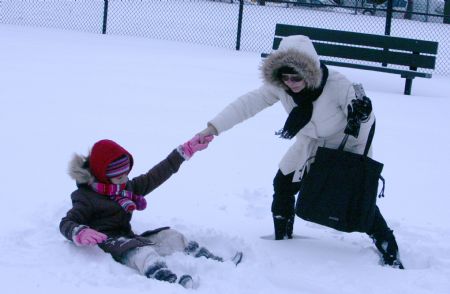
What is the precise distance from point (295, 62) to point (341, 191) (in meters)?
0.72

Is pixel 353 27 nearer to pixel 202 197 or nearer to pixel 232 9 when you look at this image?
pixel 232 9

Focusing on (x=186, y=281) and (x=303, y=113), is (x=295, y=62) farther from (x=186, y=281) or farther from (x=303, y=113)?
(x=186, y=281)

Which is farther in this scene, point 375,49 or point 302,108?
point 375,49

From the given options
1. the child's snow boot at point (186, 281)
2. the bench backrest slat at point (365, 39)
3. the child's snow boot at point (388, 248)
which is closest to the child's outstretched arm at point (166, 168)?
the child's snow boot at point (186, 281)

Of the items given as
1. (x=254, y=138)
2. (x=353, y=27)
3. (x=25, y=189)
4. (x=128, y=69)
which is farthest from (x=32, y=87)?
(x=353, y=27)

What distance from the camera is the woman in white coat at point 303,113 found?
3549 millimetres

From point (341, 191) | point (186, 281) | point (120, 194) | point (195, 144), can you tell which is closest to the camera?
point (186, 281)

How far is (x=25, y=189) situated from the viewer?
14.7 feet

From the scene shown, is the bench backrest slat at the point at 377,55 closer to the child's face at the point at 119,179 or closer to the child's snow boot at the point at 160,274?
the child's face at the point at 119,179

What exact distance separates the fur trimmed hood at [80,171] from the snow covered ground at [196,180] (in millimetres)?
331

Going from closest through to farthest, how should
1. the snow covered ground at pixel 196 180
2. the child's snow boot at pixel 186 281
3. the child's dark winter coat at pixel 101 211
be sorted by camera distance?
1. the child's snow boot at pixel 186 281
2. the snow covered ground at pixel 196 180
3. the child's dark winter coat at pixel 101 211

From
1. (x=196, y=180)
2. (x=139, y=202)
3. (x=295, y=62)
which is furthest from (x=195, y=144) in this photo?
(x=196, y=180)

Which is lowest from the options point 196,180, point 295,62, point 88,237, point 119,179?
point 196,180

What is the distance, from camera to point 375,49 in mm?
10461
